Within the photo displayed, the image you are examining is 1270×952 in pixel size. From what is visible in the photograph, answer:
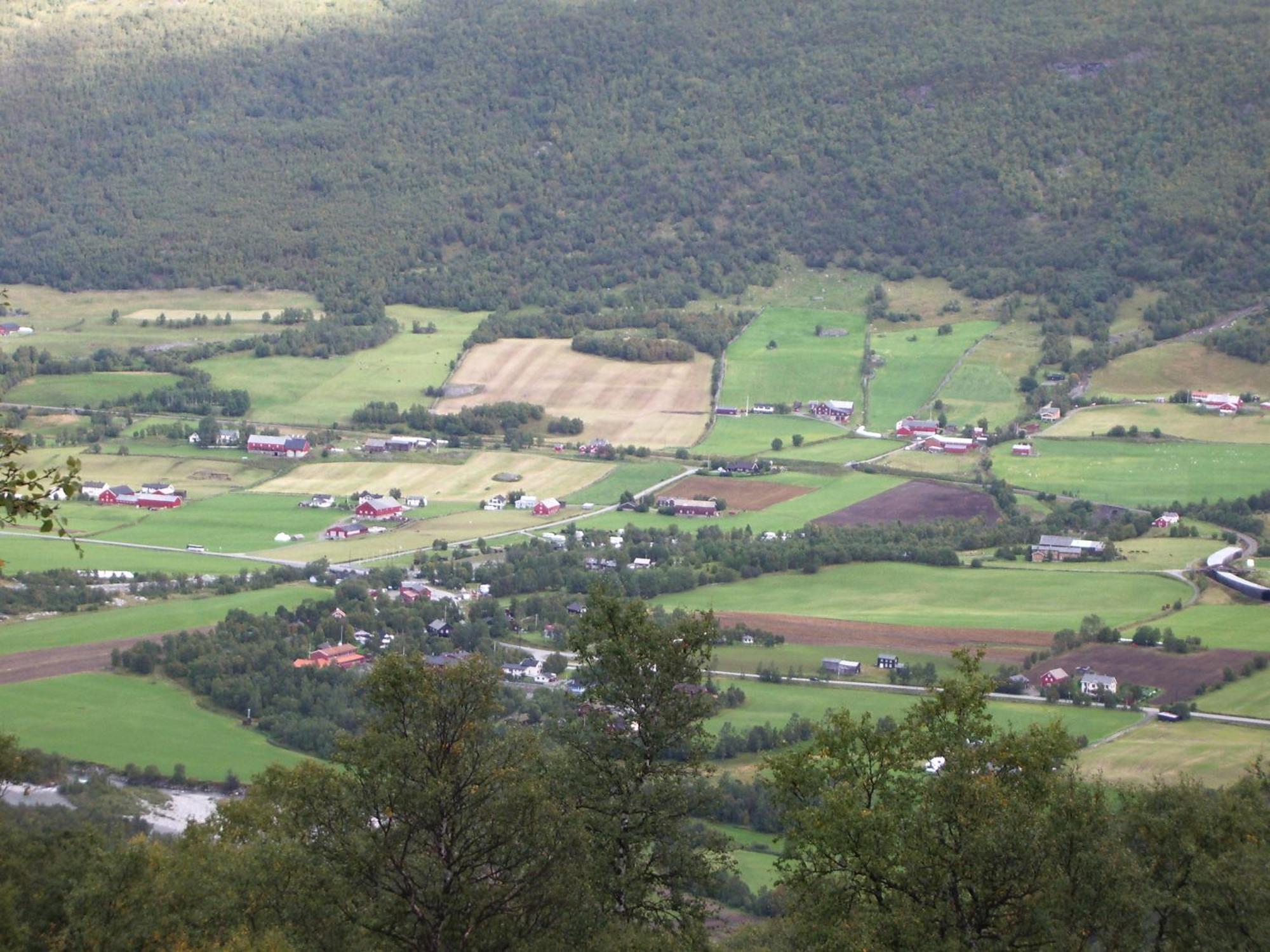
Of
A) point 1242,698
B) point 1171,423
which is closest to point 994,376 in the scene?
point 1171,423

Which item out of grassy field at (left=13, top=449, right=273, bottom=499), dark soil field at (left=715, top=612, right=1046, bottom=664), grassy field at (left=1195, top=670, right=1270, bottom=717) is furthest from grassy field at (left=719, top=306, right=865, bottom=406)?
grassy field at (left=1195, top=670, right=1270, bottom=717)

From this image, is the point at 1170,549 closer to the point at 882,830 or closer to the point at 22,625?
the point at 22,625

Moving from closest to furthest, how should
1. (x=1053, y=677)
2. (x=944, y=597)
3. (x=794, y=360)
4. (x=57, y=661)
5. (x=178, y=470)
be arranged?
(x=1053, y=677) → (x=57, y=661) → (x=944, y=597) → (x=178, y=470) → (x=794, y=360)

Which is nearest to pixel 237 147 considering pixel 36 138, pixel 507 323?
pixel 36 138

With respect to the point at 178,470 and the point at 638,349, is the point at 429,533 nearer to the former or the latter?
the point at 178,470

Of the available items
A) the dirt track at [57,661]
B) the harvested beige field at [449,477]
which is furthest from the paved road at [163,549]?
the dirt track at [57,661]

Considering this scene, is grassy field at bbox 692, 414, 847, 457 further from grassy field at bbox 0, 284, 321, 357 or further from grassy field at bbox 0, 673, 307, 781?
grassy field at bbox 0, 673, 307, 781
